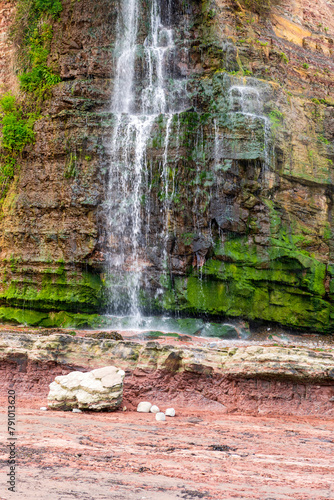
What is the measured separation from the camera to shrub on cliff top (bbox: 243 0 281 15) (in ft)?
60.2

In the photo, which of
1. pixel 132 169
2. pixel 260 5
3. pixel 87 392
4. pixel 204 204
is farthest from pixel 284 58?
pixel 87 392

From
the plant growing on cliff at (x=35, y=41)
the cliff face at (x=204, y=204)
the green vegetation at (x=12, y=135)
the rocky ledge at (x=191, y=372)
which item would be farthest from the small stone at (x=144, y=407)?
the plant growing on cliff at (x=35, y=41)

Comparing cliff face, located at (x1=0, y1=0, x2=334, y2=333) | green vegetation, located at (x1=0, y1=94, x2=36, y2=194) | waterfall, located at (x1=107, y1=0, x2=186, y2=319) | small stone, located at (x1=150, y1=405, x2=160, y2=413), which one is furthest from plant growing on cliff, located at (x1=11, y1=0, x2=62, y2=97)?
small stone, located at (x1=150, y1=405, x2=160, y2=413)

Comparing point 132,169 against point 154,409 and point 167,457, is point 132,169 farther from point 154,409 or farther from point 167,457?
point 167,457

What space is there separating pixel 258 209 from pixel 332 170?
3271 mm

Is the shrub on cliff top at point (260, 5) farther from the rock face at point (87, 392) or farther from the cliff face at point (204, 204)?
the rock face at point (87, 392)

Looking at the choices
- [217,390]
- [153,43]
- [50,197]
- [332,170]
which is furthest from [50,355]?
[153,43]

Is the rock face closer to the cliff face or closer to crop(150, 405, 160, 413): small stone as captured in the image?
crop(150, 405, 160, 413): small stone

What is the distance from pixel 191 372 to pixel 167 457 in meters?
3.55

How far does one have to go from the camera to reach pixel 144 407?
805cm

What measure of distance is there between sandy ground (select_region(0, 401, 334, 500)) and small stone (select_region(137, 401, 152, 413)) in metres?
0.35

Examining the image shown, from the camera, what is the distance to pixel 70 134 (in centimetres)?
1662

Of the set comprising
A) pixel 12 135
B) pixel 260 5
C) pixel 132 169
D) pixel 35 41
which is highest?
pixel 260 5

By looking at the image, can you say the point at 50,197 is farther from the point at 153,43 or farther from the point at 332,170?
the point at 332,170
